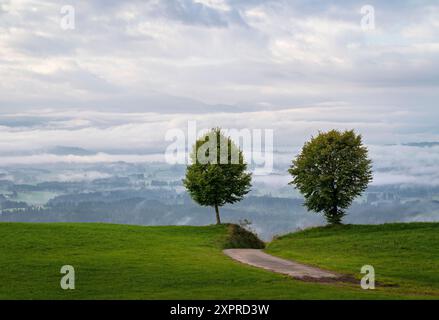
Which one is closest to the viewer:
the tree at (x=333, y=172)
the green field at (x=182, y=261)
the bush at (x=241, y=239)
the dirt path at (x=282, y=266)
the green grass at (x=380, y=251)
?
the green field at (x=182, y=261)

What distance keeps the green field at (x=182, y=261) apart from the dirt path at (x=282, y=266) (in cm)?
202

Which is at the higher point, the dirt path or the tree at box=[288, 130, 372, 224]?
the tree at box=[288, 130, 372, 224]

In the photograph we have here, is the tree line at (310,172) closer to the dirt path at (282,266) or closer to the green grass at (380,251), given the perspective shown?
the green grass at (380,251)

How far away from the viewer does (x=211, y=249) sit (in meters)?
69.8

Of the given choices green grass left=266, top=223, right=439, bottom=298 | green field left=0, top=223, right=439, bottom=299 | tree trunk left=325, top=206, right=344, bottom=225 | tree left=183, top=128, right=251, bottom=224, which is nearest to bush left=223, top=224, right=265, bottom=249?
green field left=0, top=223, right=439, bottom=299

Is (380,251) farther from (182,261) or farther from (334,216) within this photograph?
(334,216)

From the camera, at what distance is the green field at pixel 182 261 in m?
38.7

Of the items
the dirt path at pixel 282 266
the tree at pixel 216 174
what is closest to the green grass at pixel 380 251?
the dirt path at pixel 282 266

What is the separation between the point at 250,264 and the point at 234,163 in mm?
39570

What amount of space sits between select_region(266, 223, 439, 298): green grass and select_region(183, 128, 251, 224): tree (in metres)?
11.6

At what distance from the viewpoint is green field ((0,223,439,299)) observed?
3866cm

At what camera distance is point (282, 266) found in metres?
54.8

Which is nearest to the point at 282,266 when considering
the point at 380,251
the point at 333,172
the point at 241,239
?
the point at 380,251

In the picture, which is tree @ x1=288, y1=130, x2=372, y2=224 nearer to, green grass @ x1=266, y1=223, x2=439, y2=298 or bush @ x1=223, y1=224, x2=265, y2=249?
green grass @ x1=266, y1=223, x2=439, y2=298
